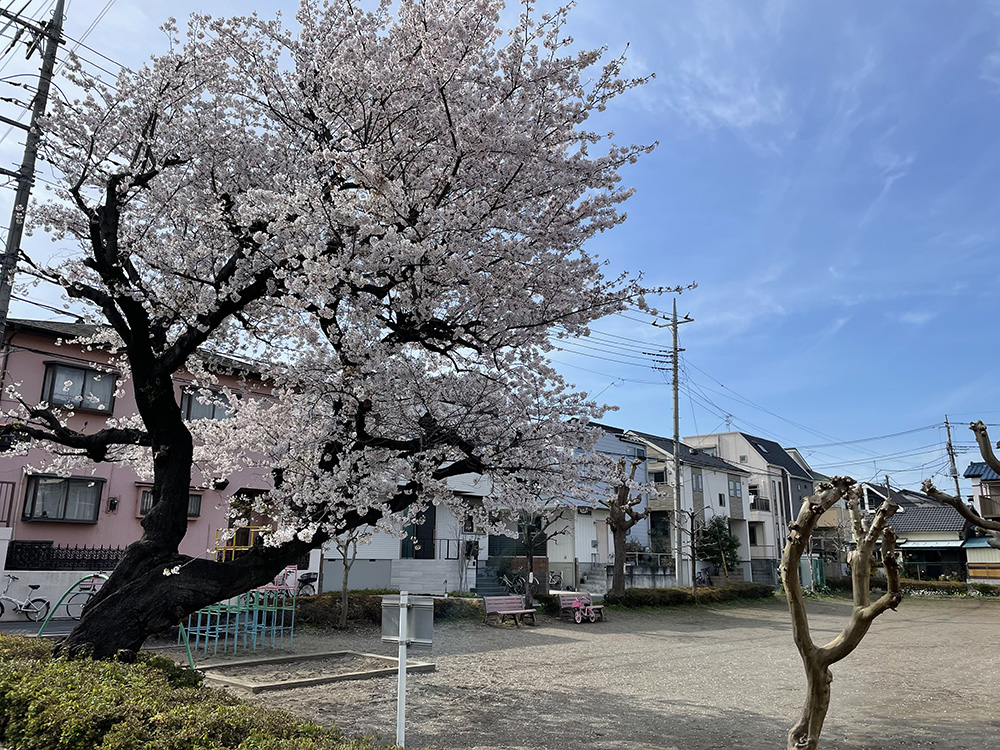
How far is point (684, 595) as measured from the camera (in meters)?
28.7

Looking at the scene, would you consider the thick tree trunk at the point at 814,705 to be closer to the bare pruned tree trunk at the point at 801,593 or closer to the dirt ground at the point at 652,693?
the bare pruned tree trunk at the point at 801,593

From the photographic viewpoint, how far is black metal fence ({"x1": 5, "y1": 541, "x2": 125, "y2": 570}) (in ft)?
59.1

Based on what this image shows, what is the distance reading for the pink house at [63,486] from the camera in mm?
18859

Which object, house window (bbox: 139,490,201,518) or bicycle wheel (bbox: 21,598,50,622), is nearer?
bicycle wheel (bbox: 21,598,50,622)

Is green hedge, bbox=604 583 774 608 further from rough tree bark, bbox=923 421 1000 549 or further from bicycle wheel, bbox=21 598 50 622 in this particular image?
bicycle wheel, bbox=21 598 50 622

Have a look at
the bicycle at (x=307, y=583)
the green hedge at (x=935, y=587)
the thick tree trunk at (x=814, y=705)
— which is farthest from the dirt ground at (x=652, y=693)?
the green hedge at (x=935, y=587)

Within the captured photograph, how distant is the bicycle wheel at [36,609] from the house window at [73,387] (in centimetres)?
536

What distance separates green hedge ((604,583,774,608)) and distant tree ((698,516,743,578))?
155 inches

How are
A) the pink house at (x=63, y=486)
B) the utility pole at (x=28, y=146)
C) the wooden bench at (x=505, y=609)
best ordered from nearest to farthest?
the utility pole at (x=28, y=146)
the pink house at (x=63, y=486)
the wooden bench at (x=505, y=609)

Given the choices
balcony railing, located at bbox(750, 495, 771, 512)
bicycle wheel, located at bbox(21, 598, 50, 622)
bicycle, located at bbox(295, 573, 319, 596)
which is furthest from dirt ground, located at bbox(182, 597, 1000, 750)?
balcony railing, located at bbox(750, 495, 771, 512)

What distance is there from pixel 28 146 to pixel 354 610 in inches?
532

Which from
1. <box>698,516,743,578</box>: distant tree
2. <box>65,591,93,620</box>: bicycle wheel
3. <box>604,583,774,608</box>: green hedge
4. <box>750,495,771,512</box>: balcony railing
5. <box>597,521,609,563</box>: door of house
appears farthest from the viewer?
<box>750,495,771,512</box>: balcony railing

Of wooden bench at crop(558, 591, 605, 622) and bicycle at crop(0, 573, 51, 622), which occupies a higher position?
bicycle at crop(0, 573, 51, 622)

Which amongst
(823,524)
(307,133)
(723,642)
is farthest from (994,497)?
(307,133)
